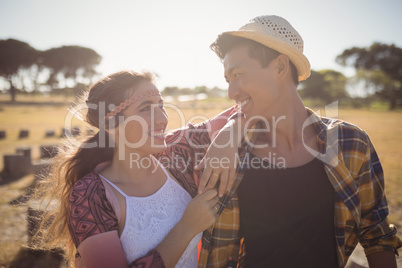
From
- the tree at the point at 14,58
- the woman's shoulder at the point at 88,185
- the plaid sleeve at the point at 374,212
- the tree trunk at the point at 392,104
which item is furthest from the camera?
the tree at the point at 14,58

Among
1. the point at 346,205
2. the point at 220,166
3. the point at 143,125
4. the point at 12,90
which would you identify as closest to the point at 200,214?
the point at 220,166

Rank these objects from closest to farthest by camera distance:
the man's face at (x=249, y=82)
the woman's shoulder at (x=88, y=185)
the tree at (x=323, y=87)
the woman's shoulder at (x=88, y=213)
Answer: the woman's shoulder at (x=88, y=213) < the woman's shoulder at (x=88, y=185) < the man's face at (x=249, y=82) < the tree at (x=323, y=87)

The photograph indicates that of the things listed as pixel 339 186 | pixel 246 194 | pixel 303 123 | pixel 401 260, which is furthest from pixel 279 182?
pixel 401 260

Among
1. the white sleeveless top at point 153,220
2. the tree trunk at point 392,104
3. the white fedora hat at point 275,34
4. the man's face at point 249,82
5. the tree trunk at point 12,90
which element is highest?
the tree trunk at point 12,90

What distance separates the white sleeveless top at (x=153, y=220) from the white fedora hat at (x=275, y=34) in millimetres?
1482

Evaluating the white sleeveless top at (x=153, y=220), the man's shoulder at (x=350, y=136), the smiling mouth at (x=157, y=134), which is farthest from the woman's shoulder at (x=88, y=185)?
the man's shoulder at (x=350, y=136)

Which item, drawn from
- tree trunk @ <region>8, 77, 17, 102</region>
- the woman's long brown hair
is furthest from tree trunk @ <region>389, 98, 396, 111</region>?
tree trunk @ <region>8, 77, 17, 102</region>

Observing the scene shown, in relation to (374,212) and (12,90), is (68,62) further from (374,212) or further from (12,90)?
(374,212)

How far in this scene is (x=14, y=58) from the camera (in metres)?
57.8

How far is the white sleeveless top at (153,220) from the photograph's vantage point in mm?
1864

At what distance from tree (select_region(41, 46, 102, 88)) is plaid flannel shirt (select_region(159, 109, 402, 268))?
7026 cm

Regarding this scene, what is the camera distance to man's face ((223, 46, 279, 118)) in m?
2.16

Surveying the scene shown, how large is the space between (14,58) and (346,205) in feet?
241

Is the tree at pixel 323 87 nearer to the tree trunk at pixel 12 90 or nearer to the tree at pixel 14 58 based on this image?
the tree trunk at pixel 12 90
